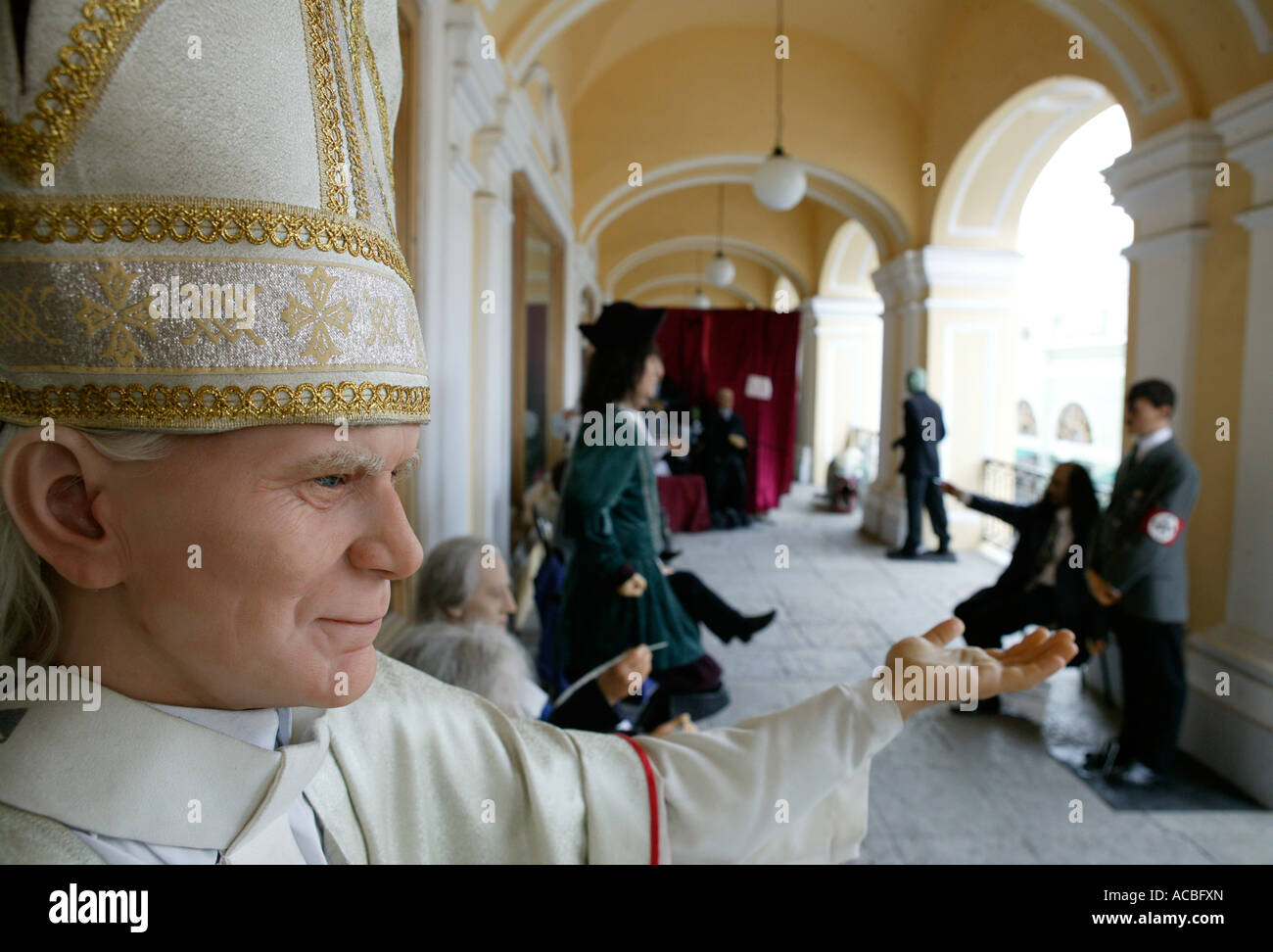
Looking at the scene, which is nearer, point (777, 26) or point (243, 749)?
point (243, 749)

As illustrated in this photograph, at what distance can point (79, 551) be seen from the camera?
1.96 ft

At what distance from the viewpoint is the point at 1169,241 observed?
3.61 metres

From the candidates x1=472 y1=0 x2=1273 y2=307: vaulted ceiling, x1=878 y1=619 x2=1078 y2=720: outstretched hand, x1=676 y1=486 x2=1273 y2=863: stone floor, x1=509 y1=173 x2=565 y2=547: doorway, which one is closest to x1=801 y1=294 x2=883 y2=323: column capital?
x1=472 y1=0 x2=1273 y2=307: vaulted ceiling

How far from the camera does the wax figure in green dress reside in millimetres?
2783

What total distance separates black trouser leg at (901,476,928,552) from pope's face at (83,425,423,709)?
280 inches

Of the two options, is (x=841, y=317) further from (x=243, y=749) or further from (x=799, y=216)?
(x=243, y=749)

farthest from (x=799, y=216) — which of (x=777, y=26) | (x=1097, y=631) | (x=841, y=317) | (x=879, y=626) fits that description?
(x=1097, y=631)

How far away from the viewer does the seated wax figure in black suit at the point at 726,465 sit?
9562mm

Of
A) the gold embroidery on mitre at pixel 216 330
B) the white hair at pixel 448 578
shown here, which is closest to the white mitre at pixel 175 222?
the gold embroidery on mitre at pixel 216 330

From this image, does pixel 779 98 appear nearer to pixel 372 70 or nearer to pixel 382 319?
pixel 372 70

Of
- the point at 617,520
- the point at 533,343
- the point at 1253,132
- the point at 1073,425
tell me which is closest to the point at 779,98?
the point at 533,343

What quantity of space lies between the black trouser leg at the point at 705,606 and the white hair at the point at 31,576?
10.3 feet

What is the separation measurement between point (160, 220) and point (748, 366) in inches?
395

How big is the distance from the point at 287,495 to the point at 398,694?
423 mm
